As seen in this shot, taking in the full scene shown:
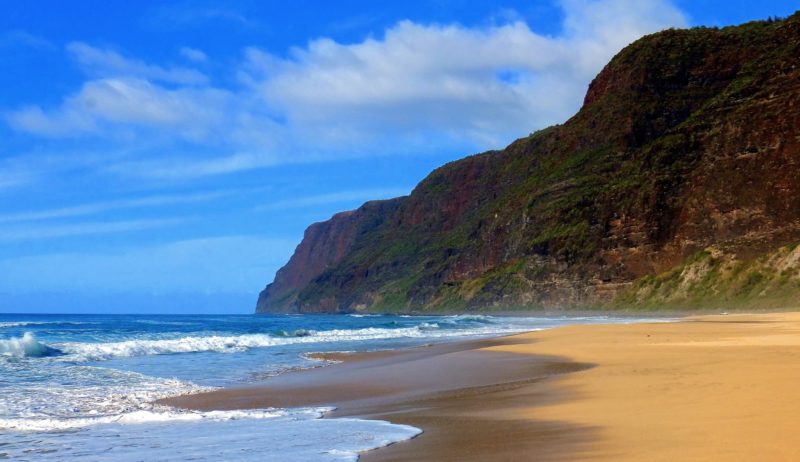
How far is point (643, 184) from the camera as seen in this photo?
69.9m

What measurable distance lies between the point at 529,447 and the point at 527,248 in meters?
80.0

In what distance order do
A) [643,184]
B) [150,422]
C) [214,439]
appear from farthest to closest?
[643,184]
[150,422]
[214,439]

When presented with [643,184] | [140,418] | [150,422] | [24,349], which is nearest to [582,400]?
[150,422]

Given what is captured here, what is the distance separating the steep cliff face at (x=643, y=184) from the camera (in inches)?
2272

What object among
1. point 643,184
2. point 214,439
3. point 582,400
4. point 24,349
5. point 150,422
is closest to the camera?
point 214,439

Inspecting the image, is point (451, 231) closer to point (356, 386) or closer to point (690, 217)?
point (690, 217)

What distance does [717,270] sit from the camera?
5559 cm

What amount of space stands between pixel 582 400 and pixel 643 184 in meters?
63.1

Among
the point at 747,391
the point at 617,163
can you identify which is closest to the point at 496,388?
the point at 747,391

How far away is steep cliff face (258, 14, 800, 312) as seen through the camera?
57719 millimetres

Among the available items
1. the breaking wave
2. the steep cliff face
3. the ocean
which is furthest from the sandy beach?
the steep cliff face

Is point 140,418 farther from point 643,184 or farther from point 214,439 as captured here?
point 643,184

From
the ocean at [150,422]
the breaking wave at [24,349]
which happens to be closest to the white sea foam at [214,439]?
the ocean at [150,422]

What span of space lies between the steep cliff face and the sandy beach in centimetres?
4232
